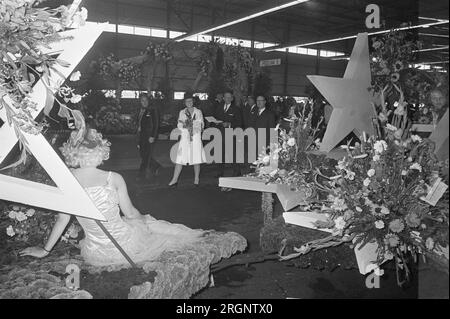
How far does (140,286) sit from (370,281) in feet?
4.01

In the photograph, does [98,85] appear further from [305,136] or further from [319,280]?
[319,280]

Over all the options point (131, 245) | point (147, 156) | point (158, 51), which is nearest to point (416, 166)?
point (131, 245)

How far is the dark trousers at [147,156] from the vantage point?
3193 mm

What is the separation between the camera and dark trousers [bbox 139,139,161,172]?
319 cm

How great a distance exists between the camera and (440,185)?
1.67 m

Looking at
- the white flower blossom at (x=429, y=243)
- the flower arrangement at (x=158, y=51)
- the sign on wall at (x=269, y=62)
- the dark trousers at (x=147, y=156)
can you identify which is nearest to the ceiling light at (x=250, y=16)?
the flower arrangement at (x=158, y=51)

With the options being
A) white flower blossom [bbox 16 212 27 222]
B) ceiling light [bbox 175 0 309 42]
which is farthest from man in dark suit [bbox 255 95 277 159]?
white flower blossom [bbox 16 212 27 222]

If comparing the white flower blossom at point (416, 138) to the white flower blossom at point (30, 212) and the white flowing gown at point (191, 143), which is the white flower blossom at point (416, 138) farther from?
the white flowing gown at point (191, 143)

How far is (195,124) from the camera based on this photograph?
3.74 metres

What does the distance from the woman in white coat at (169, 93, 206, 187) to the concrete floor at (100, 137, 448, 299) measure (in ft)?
0.33

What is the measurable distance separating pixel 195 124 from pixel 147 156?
619 millimetres

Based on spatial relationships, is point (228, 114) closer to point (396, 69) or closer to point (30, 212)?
point (396, 69)

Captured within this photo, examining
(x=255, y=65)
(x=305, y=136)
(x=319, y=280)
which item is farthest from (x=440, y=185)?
(x=255, y=65)

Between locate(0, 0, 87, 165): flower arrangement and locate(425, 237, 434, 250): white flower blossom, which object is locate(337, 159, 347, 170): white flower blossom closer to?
locate(425, 237, 434, 250): white flower blossom
